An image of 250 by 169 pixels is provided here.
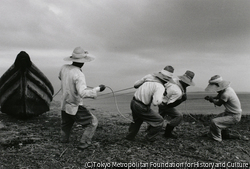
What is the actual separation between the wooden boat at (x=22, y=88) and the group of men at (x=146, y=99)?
424 cm

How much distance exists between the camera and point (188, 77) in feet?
25.3

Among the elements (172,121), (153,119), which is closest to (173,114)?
(172,121)

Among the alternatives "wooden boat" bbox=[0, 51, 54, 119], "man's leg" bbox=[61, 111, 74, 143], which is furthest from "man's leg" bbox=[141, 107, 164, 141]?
"wooden boat" bbox=[0, 51, 54, 119]

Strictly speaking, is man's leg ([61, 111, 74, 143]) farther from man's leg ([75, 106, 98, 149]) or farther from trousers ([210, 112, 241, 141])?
trousers ([210, 112, 241, 141])

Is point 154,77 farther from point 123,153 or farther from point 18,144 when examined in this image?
point 18,144

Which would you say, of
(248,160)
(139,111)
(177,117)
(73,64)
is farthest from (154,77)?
(248,160)

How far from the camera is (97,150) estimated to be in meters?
6.02

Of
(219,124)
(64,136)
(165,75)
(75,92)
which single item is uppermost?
(165,75)

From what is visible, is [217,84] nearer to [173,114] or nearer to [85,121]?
[173,114]

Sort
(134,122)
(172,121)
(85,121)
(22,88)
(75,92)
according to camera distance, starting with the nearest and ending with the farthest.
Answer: (75,92) → (85,121) → (134,122) → (172,121) → (22,88)

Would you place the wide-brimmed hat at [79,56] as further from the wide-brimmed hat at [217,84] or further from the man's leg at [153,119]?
the wide-brimmed hat at [217,84]

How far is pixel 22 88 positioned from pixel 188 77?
20.6 ft

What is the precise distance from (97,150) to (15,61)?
5.43 metres

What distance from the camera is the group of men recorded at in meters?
5.92
